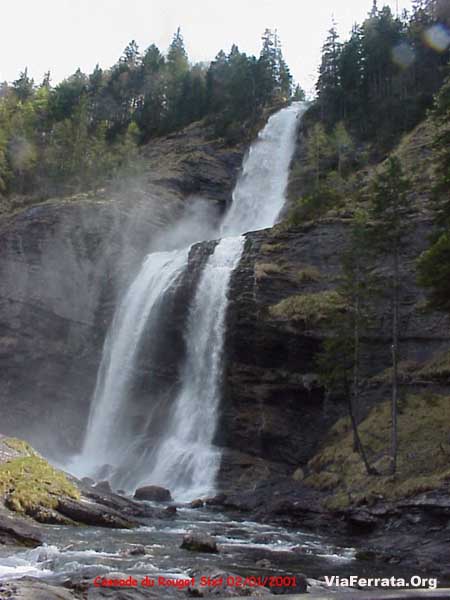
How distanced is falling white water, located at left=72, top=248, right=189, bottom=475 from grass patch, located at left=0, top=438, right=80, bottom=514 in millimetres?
15271

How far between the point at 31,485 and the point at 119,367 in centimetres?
2131

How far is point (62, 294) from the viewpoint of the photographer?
4616 centimetres

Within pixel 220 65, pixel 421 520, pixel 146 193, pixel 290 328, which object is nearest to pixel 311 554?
pixel 421 520

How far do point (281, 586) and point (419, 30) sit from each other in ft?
207

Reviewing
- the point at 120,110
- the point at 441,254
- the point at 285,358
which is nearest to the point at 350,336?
the point at 441,254

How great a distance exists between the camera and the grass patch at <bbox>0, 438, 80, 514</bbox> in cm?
1981

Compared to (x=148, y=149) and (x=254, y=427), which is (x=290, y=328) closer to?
(x=254, y=427)

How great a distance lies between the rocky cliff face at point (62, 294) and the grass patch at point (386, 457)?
19476 millimetres

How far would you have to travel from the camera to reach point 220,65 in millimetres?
83812

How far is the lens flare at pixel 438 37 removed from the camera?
61.5 m

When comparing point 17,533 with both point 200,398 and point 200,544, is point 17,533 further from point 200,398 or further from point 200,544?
point 200,398

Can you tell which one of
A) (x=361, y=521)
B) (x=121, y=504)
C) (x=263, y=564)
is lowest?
(x=263, y=564)

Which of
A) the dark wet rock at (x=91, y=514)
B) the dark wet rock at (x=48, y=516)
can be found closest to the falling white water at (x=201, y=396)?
the dark wet rock at (x=91, y=514)

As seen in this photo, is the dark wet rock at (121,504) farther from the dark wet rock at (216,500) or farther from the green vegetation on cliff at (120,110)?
the green vegetation on cliff at (120,110)
